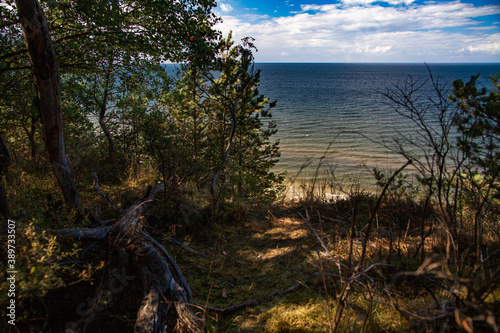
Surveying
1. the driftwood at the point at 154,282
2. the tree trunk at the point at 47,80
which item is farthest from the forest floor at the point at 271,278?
the tree trunk at the point at 47,80

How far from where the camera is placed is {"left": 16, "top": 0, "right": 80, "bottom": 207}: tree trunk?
156 inches

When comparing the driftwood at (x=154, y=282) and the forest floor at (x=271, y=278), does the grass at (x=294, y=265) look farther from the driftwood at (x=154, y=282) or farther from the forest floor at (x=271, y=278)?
the driftwood at (x=154, y=282)

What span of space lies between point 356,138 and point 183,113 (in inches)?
748

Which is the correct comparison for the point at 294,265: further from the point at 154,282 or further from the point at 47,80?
the point at 47,80

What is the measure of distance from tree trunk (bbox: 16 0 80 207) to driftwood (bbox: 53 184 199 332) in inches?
65.2

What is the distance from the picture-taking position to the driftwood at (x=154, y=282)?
254cm

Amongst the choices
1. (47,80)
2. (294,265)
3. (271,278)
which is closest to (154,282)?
(271,278)

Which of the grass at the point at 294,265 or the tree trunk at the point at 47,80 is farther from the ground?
the tree trunk at the point at 47,80

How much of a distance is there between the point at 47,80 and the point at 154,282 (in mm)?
3788

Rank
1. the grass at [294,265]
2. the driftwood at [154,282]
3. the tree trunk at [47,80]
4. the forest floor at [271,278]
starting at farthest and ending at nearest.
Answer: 1. the tree trunk at [47,80]
2. the forest floor at [271,278]
3. the driftwood at [154,282]
4. the grass at [294,265]

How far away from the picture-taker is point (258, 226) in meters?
5.60

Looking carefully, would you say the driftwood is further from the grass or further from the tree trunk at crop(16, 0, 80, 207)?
the tree trunk at crop(16, 0, 80, 207)

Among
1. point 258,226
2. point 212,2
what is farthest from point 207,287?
point 212,2

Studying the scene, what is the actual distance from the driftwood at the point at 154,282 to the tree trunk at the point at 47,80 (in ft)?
5.43
